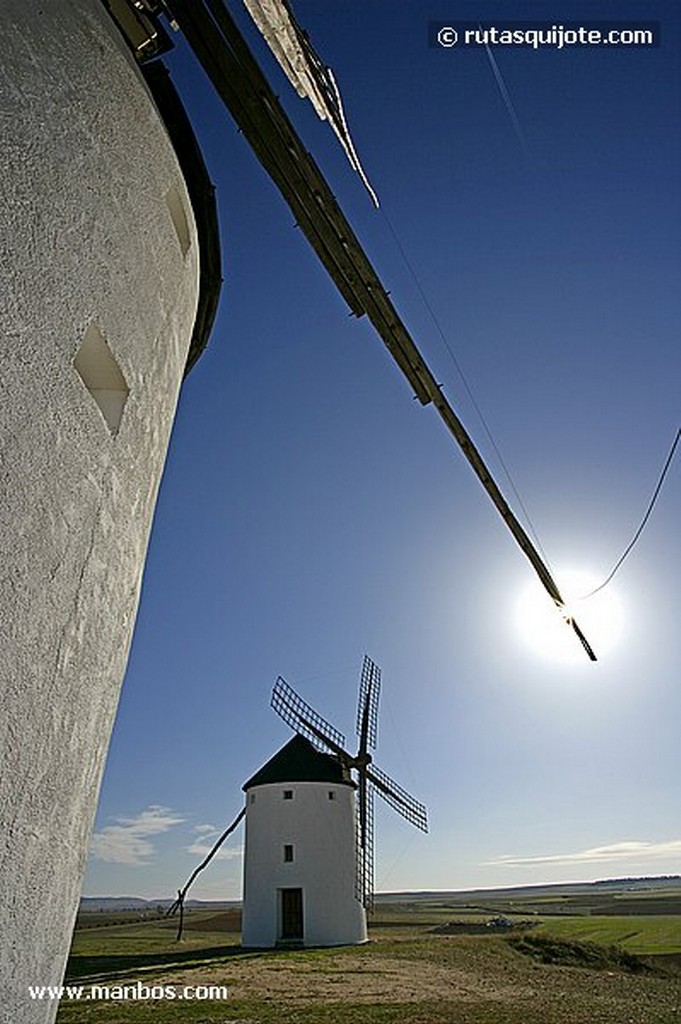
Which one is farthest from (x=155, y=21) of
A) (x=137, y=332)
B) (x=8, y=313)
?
(x=8, y=313)

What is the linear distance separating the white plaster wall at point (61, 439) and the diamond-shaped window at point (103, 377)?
0.05 meters

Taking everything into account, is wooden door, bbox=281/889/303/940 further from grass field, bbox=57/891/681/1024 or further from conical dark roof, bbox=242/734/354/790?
conical dark roof, bbox=242/734/354/790

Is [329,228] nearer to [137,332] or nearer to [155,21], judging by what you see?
[155,21]

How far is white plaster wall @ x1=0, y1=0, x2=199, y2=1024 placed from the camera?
2.62 m

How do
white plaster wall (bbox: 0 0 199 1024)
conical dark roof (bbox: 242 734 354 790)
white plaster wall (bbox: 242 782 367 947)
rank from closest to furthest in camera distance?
1. white plaster wall (bbox: 0 0 199 1024)
2. white plaster wall (bbox: 242 782 367 947)
3. conical dark roof (bbox: 242 734 354 790)

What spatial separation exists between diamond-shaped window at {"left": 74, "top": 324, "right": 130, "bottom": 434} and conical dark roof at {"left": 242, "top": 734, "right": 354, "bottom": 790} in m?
22.3

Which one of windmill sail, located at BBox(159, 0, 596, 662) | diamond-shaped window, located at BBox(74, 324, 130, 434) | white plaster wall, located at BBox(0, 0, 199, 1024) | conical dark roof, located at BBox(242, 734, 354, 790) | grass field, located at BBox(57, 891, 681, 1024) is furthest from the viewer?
conical dark roof, located at BBox(242, 734, 354, 790)

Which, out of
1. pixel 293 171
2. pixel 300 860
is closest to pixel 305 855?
pixel 300 860

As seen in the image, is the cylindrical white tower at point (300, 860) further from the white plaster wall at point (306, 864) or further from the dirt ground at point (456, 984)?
the dirt ground at point (456, 984)

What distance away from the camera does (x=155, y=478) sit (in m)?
4.33

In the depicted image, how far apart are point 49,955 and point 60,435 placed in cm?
218

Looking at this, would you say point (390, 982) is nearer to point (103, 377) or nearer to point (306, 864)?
point (306, 864)

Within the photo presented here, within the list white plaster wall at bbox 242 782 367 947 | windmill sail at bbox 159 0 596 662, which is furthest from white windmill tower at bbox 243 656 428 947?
windmill sail at bbox 159 0 596 662

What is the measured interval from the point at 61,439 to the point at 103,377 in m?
0.75
